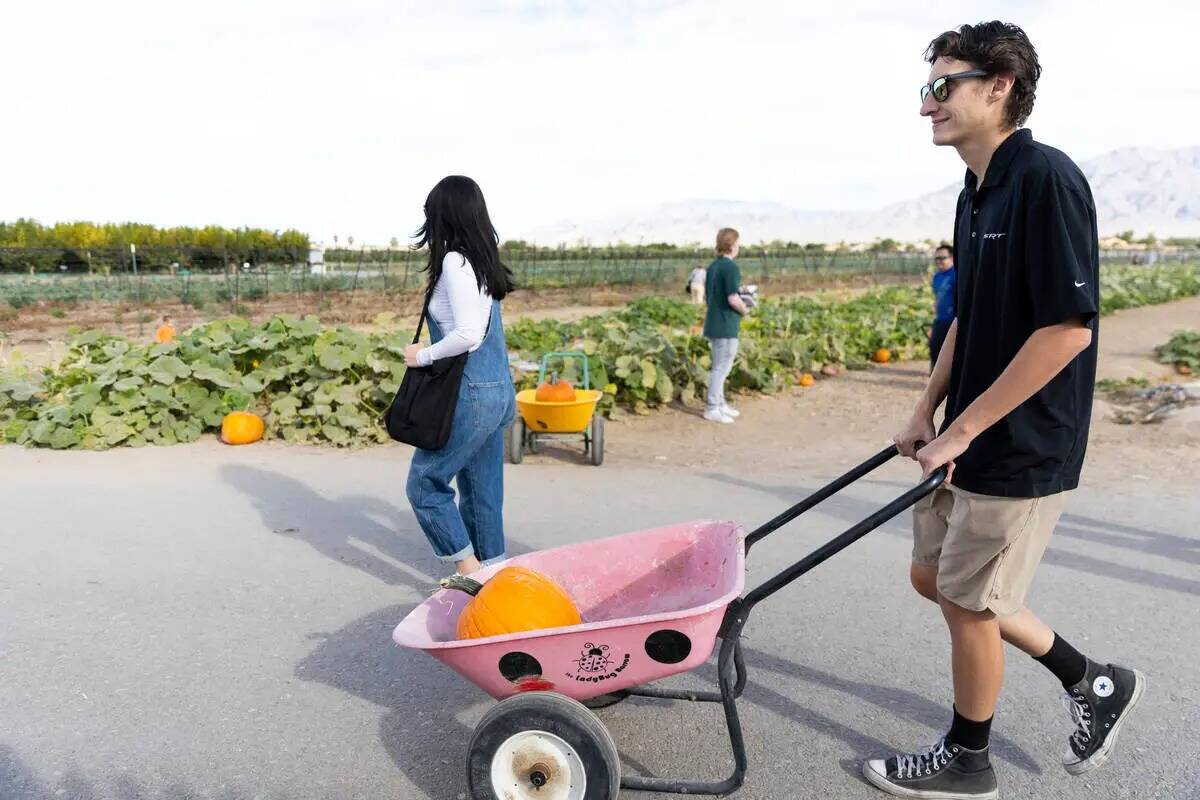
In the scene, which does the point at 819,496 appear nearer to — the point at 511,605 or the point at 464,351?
the point at 511,605

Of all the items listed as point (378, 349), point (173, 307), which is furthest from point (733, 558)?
point (173, 307)

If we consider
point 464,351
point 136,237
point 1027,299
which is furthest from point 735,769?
point 136,237

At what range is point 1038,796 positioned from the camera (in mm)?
2783

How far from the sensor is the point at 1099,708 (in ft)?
9.27

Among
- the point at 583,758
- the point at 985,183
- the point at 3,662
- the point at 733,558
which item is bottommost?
the point at 3,662

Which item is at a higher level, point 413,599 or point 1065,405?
point 1065,405

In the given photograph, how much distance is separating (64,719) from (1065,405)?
329 cm

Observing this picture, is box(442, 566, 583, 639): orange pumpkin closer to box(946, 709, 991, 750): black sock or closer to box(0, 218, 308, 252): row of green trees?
box(946, 709, 991, 750): black sock

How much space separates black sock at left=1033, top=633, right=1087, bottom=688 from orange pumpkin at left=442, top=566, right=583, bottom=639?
1419 mm

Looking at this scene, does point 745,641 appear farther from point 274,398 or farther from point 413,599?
point 274,398

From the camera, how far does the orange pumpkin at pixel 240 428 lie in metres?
7.46

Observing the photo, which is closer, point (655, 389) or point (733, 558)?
point (733, 558)

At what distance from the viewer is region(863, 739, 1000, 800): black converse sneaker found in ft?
8.98

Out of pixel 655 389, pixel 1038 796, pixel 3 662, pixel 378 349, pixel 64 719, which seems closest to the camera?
pixel 1038 796
